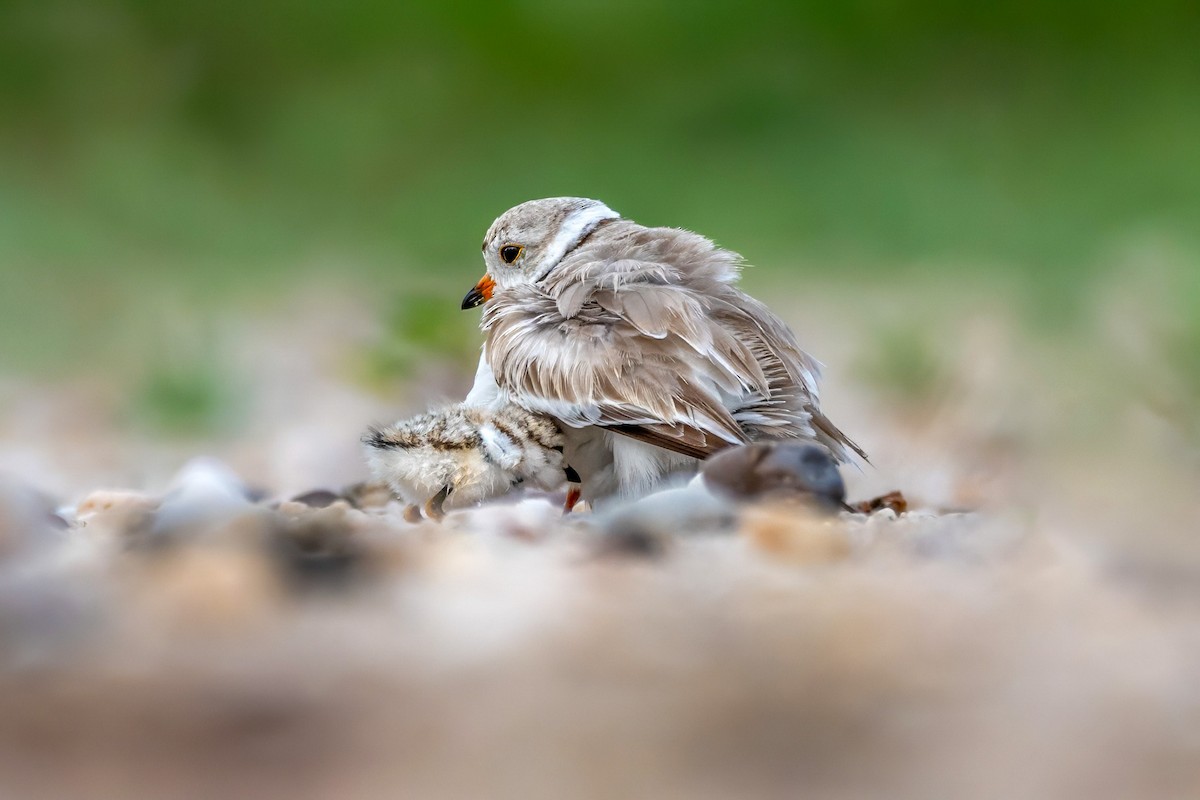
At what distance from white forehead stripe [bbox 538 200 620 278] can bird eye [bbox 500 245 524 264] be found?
2.8 inches

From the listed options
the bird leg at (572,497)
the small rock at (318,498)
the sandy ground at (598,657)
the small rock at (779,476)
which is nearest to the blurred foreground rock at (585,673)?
the sandy ground at (598,657)

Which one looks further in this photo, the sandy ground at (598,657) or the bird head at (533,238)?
the bird head at (533,238)

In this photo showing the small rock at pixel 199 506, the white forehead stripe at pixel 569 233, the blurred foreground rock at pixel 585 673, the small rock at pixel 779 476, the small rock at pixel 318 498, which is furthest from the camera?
the white forehead stripe at pixel 569 233

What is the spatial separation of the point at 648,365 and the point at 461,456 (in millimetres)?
369

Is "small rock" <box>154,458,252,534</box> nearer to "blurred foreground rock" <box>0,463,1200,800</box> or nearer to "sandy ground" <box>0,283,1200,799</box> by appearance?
"sandy ground" <box>0,283,1200,799</box>

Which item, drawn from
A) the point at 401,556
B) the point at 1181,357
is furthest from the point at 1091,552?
the point at 1181,357

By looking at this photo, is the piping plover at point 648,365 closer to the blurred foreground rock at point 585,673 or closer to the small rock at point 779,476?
the small rock at point 779,476

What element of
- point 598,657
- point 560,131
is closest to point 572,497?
point 598,657

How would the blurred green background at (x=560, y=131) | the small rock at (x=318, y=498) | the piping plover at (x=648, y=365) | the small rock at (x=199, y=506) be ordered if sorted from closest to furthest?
1. the small rock at (x=199, y=506)
2. the piping plover at (x=648, y=365)
3. the small rock at (x=318, y=498)
4. the blurred green background at (x=560, y=131)

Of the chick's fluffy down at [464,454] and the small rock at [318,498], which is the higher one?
the small rock at [318,498]

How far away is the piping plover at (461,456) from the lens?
241 cm

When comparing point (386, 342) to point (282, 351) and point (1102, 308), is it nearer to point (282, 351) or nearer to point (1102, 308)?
point (282, 351)

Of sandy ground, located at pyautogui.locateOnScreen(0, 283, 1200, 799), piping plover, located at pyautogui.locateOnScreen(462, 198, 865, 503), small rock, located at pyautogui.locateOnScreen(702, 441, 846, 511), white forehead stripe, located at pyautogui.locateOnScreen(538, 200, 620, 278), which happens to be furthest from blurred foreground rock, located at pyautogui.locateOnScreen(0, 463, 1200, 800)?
white forehead stripe, located at pyautogui.locateOnScreen(538, 200, 620, 278)

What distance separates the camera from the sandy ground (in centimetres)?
114
